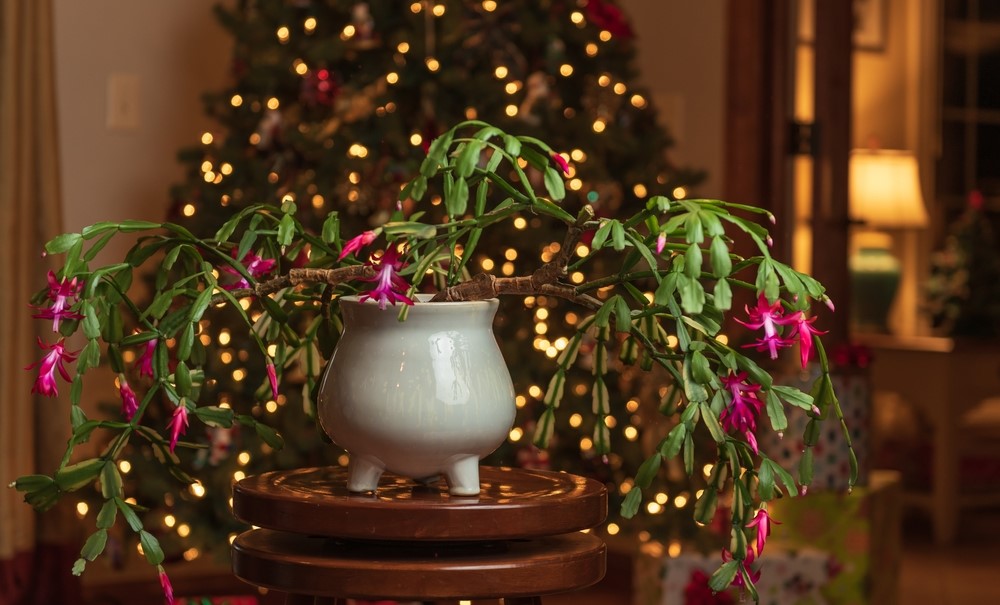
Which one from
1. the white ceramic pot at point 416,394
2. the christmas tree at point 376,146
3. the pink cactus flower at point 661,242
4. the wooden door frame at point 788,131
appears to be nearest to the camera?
the pink cactus flower at point 661,242

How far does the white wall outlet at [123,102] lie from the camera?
3301 millimetres

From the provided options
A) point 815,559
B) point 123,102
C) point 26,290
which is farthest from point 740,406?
point 123,102

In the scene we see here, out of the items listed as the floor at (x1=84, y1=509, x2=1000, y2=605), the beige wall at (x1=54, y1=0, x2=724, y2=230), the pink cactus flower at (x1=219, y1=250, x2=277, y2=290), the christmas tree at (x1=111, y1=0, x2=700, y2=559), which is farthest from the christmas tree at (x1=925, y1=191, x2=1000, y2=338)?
the pink cactus flower at (x1=219, y1=250, x2=277, y2=290)

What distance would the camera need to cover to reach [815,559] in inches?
122

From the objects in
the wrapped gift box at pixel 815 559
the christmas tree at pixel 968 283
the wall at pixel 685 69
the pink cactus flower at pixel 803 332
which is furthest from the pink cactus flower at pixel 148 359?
the christmas tree at pixel 968 283

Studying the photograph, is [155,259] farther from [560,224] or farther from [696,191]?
[696,191]

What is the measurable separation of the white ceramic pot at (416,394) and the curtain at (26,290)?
1.69 meters

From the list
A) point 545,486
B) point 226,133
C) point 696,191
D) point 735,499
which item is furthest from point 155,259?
point 735,499

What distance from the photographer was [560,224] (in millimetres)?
3086

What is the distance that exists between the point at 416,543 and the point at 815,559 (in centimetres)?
189

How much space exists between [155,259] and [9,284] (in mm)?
474

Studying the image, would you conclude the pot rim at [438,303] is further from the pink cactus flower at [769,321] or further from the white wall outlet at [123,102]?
the white wall outlet at [123,102]

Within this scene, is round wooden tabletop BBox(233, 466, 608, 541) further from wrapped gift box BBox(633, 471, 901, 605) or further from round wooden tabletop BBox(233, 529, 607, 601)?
wrapped gift box BBox(633, 471, 901, 605)

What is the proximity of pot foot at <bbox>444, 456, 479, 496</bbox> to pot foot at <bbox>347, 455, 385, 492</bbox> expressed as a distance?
2.6 inches
